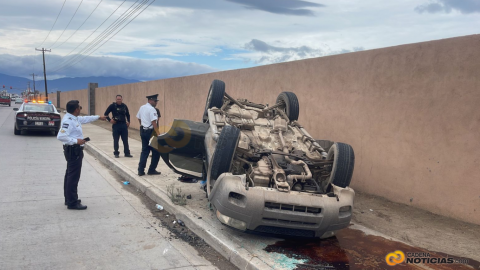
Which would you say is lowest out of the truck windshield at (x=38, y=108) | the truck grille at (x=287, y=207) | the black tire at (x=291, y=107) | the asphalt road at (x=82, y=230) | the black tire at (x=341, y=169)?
the asphalt road at (x=82, y=230)

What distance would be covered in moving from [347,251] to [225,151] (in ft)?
6.26

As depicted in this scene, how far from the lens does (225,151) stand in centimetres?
462

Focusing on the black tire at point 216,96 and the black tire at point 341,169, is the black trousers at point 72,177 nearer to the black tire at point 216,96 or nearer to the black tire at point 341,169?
the black tire at point 216,96

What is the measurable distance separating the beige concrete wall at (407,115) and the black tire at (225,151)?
323cm

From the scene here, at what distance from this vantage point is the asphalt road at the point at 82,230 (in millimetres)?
4023

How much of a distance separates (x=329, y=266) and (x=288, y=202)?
81 centimetres

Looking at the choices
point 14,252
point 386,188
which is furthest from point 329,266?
point 14,252

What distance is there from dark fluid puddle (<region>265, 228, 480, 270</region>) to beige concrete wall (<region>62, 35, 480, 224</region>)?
1.57 meters

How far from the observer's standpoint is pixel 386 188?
655cm

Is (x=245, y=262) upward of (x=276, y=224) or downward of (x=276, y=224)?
downward

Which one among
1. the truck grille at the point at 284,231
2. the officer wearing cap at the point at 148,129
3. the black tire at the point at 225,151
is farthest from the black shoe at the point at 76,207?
the truck grille at the point at 284,231

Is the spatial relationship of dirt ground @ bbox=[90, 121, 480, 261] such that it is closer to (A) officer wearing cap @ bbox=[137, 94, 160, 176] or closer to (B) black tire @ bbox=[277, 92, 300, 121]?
(B) black tire @ bbox=[277, 92, 300, 121]

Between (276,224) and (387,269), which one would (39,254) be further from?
(387,269)

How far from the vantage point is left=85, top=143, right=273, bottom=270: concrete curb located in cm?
398
